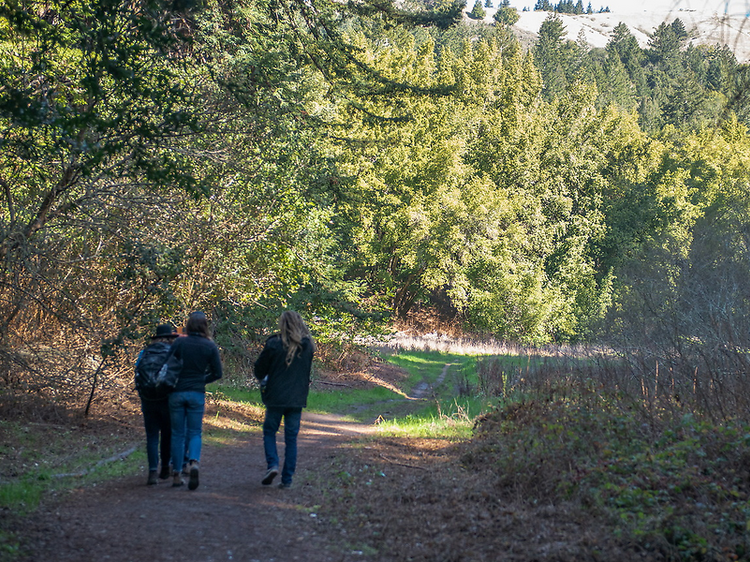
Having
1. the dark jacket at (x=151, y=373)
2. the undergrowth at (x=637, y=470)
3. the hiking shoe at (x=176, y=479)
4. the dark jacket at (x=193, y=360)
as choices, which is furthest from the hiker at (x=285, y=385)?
the undergrowth at (x=637, y=470)

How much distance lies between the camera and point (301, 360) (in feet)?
24.7

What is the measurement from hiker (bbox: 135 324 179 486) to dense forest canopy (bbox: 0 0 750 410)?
1.81 metres

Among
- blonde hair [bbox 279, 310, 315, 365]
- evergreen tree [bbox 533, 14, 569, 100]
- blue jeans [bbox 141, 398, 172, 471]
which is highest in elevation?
evergreen tree [bbox 533, 14, 569, 100]

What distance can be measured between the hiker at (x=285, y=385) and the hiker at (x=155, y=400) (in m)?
1.10

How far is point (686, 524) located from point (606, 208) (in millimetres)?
51574

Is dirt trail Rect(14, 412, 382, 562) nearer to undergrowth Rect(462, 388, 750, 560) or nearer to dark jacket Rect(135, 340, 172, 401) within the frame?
dark jacket Rect(135, 340, 172, 401)

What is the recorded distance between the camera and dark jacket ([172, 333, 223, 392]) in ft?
23.9

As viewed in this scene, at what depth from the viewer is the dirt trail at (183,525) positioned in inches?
203

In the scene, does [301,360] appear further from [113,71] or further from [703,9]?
[703,9]

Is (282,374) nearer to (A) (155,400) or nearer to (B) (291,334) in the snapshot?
(B) (291,334)

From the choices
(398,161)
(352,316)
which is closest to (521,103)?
(398,161)

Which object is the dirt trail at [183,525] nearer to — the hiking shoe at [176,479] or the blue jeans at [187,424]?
the hiking shoe at [176,479]

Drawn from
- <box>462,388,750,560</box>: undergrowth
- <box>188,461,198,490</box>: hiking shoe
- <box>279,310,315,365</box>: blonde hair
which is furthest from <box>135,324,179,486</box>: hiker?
<box>462,388,750,560</box>: undergrowth

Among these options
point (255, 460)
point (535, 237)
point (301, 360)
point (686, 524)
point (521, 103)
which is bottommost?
point (255, 460)
